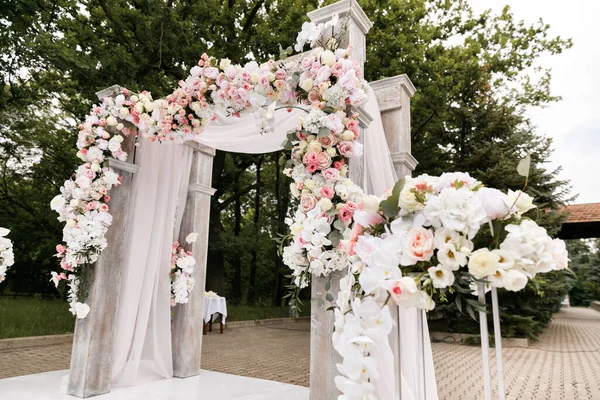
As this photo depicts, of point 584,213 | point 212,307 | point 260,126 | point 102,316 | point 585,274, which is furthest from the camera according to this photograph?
point 585,274

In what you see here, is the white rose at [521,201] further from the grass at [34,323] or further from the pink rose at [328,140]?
the grass at [34,323]

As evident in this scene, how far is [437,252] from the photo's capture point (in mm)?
1345

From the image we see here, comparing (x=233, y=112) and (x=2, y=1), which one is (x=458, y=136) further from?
(x=2, y=1)

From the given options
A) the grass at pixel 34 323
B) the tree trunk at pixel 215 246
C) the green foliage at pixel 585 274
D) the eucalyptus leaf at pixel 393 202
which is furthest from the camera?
the green foliage at pixel 585 274

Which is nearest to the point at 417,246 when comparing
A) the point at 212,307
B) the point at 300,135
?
the point at 300,135

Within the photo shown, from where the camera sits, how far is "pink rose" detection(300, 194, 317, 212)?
109 inches

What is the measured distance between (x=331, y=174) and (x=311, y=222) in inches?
15.3

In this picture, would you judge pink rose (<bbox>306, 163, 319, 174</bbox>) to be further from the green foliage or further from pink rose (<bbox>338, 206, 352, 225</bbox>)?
Answer: the green foliage

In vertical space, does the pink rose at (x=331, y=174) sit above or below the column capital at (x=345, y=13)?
below

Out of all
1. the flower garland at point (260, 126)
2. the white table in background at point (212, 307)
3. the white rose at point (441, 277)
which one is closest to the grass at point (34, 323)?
the white table in background at point (212, 307)

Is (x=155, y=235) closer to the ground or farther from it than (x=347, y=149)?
closer to the ground

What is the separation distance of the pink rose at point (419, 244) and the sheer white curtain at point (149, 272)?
11.9ft

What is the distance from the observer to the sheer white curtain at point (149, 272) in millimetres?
4090

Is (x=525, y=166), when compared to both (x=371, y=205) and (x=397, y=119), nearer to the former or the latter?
(x=371, y=205)
